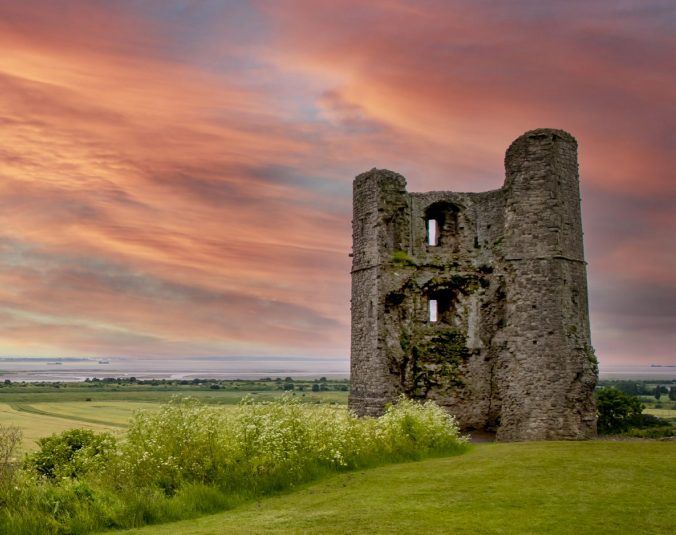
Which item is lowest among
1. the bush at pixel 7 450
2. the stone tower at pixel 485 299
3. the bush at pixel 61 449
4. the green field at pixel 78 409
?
the green field at pixel 78 409

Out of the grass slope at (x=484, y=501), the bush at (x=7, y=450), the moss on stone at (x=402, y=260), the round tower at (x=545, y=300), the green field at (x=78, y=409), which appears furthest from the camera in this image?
the green field at (x=78, y=409)

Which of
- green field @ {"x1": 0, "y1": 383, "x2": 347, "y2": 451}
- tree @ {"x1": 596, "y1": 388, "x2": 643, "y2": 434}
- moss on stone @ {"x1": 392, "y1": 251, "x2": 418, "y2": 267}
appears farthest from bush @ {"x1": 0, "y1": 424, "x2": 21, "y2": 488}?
tree @ {"x1": 596, "y1": 388, "x2": 643, "y2": 434}

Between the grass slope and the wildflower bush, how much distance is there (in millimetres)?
688

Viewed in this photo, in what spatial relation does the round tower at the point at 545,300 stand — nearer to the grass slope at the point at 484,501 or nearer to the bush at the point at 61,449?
the grass slope at the point at 484,501

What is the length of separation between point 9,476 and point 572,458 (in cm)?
1175

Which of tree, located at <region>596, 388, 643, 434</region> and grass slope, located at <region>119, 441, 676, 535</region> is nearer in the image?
grass slope, located at <region>119, 441, 676, 535</region>

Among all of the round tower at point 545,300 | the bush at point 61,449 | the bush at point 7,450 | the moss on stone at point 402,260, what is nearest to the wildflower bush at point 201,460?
the bush at point 7,450

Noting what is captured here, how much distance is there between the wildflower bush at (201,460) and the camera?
12.3 meters

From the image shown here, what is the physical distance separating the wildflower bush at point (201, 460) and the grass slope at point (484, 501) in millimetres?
688

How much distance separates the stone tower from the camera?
82.1ft

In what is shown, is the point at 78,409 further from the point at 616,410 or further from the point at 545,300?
the point at 545,300

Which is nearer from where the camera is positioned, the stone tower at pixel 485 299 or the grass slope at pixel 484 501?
the grass slope at pixel 484 501

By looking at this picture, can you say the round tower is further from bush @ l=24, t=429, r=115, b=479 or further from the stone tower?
bush @ l=24, t=429, r=115, b=479

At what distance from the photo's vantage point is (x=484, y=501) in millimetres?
12266
